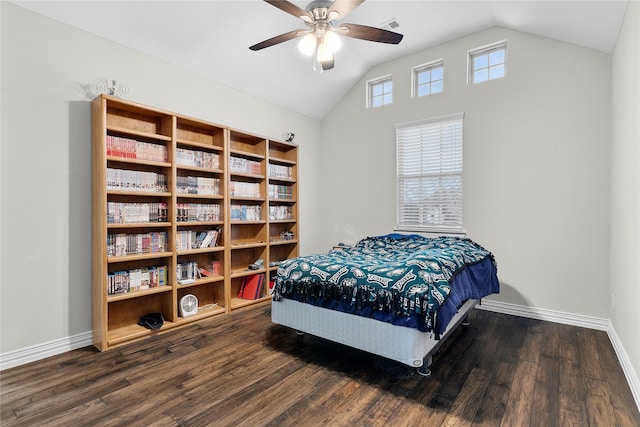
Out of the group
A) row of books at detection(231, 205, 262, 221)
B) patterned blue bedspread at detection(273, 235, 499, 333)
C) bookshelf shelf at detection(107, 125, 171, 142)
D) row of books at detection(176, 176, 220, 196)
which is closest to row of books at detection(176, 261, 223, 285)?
row of books at detection(231, 205, 262, 221)

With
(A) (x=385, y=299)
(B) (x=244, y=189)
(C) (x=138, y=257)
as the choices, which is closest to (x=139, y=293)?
(C) (x=138, y=257)

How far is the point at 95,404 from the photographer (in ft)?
6.57

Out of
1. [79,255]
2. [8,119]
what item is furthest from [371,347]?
[8,119]

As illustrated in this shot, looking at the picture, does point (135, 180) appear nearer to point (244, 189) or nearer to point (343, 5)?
point (244, 189)

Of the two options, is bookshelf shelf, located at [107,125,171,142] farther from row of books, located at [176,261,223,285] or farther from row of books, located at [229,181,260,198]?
row of books, located at [176,261,223,285]

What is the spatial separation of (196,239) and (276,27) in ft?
8.34

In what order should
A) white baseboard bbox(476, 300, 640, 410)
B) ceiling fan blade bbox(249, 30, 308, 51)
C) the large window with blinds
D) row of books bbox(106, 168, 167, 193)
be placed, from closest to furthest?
white baseboard bbox(476, 300, 640, 410) < ceiling fan blade bbox(249, 30, 308, 51) < row of books bbox(106, 168, 167, 193) < the large window with blinds

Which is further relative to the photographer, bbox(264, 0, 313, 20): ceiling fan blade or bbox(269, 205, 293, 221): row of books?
bbox(269, 205, 293, 221): row of books

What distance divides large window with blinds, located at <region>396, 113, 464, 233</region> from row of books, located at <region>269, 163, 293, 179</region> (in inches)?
63.3

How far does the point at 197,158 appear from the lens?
3633 millimetres

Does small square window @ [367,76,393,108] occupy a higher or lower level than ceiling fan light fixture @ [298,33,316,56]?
higher

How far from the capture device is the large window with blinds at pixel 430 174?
4184 millimetres

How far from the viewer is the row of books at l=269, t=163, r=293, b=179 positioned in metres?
4.54

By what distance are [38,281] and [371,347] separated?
9.05ft
